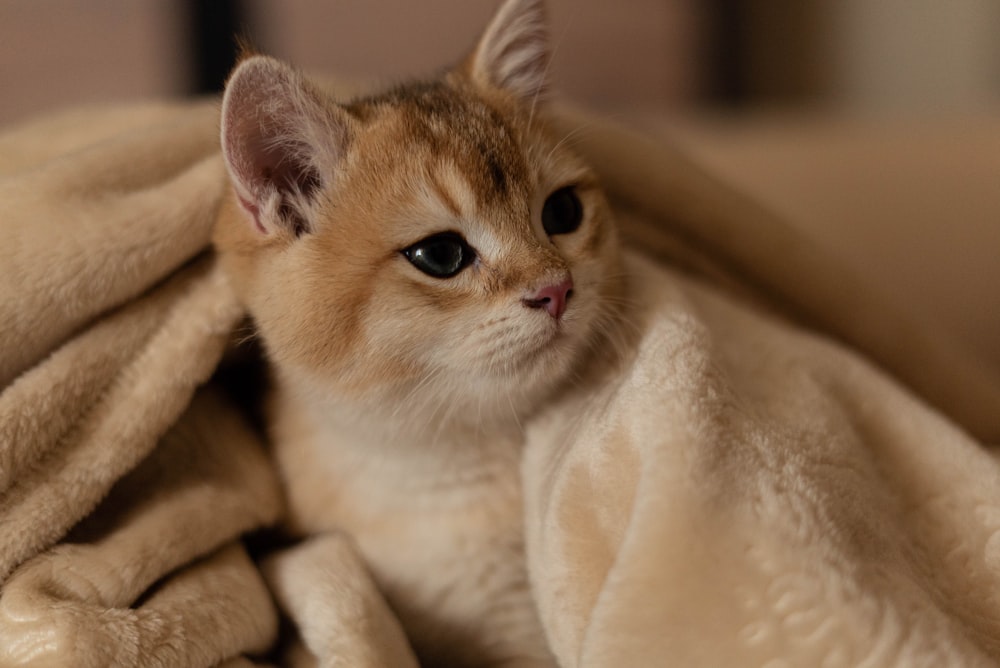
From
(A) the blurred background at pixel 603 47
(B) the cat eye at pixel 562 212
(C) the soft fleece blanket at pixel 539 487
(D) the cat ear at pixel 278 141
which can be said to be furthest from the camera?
(A) the blurred background at pixel 603 47

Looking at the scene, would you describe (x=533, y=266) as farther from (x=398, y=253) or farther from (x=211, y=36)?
(x=211, y=36)

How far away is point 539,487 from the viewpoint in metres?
0.85

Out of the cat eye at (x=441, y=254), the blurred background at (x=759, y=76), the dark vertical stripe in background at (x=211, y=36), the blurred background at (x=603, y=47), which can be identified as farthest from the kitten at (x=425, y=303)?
the dark vertical stripe in background at (x=211, y=36)

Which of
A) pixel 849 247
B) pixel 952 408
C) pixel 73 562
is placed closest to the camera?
pixel 73 562

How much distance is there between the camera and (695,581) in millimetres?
629

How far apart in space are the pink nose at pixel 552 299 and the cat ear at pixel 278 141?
0.24 metres

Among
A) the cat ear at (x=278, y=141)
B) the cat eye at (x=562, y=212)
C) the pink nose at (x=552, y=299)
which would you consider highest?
the cat ear at (x=278, y=141)

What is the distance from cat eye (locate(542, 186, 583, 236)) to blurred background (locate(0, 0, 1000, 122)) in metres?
1.03

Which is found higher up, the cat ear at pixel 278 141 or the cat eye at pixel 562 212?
the cat ear at pixel 278 141

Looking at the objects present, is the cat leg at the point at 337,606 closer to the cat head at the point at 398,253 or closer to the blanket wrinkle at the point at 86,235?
the cat head at the point at 398,253

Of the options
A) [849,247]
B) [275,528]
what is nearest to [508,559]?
[275,528]

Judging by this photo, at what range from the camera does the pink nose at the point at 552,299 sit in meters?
0.79

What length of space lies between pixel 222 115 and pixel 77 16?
1.78m

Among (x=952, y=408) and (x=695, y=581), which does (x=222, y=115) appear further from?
(x=952, y=408)
